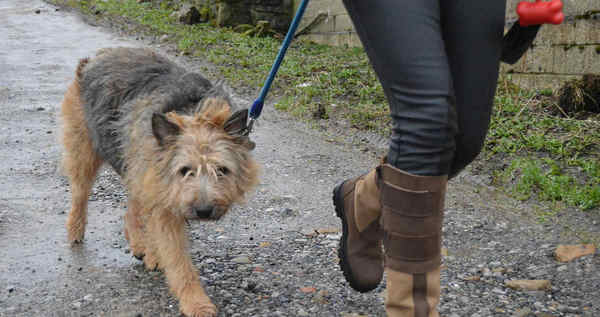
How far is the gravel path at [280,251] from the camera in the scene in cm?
290

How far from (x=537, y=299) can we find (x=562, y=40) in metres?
4.68

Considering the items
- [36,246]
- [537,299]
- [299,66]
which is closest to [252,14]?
[299,66]

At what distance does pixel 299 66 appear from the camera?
927cm

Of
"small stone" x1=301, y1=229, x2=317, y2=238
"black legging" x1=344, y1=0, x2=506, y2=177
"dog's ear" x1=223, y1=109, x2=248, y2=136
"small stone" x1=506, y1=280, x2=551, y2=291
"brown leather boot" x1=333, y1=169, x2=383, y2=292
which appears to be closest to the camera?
"black legging" x1=344, y1=0, x2=506, y2=177

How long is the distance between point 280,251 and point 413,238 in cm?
164

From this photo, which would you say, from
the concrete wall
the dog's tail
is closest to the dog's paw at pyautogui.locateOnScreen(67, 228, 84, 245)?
the dog's tail

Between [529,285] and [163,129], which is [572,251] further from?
[163,129]

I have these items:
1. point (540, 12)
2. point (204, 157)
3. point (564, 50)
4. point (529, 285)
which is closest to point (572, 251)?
point (529, 285)

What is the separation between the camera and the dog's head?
2.72 m

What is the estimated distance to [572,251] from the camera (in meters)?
3.32

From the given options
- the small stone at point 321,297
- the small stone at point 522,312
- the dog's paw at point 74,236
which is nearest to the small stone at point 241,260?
the small stone at point 321,297

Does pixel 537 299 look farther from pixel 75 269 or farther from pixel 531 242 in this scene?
pixel 75 269

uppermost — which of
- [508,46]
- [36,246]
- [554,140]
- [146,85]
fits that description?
[508,46]

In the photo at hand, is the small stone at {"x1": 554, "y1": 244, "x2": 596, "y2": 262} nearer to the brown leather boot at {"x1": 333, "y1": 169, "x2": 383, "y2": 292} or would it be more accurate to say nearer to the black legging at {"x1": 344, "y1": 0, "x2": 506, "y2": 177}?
the brown leather boot at {"x1": 333, "y1": 169, "x2": 383, "y2": 292}
